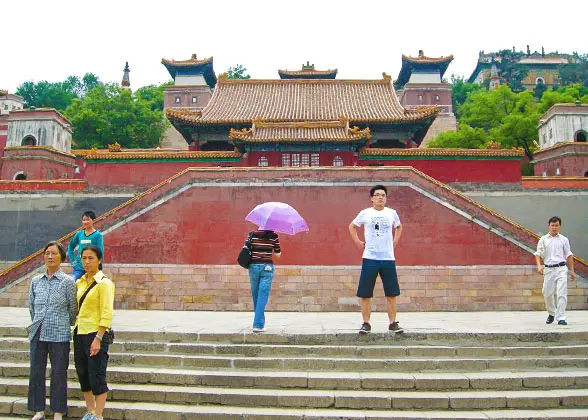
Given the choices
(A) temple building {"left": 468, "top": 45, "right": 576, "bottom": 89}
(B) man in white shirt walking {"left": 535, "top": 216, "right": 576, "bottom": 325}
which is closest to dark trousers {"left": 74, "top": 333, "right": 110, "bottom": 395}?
(B) man in white shirt walking {"left": 535, "top": 216, "right": 576, "bottom": 325}

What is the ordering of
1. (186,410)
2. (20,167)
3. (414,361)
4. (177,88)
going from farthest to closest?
(177,88) → (20,167) → (414,361) → (186,410)

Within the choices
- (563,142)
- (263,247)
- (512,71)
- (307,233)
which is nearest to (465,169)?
(563,142)

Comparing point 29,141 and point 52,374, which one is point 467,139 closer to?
point 29,141

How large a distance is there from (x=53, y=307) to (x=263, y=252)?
2443 mm

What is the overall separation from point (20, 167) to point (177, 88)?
58.9ft

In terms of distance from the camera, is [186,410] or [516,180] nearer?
[186,410]

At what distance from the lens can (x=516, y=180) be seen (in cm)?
1673

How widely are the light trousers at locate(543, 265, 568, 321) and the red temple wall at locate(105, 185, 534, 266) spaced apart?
4397 millimetres

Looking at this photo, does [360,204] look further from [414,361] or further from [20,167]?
[20,167]

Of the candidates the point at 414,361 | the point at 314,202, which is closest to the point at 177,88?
the point at 314,202

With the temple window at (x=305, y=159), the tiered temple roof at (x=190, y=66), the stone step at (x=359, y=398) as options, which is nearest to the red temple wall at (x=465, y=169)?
the temple window at (x=305, y=159)

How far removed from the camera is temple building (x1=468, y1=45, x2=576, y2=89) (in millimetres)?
59219

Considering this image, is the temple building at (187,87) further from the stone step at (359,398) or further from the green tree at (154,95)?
the stone step at (359,398)

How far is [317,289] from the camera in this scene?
1115cm
